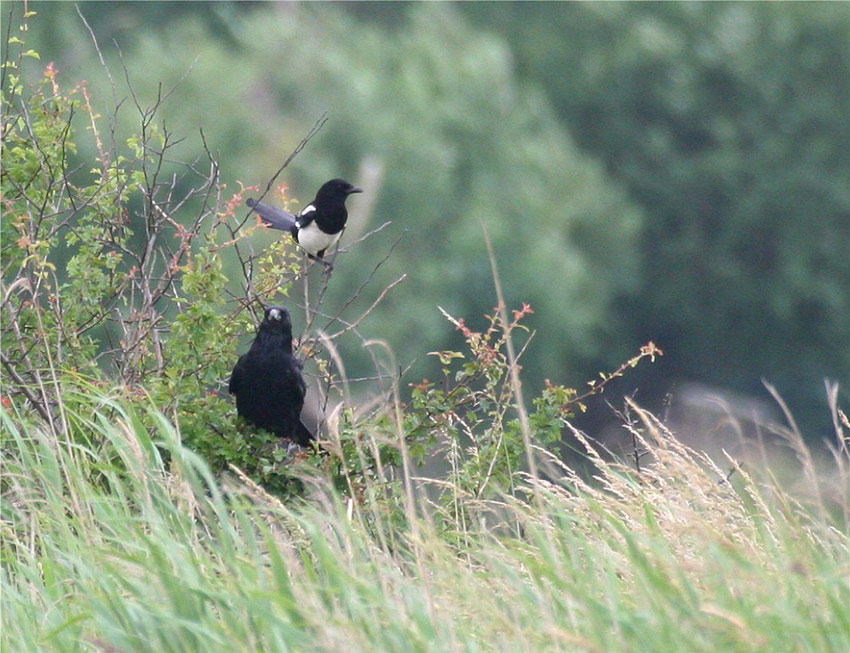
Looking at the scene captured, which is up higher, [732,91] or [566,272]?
[732,91]

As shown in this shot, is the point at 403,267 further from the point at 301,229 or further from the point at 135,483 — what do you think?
the point at 135,483

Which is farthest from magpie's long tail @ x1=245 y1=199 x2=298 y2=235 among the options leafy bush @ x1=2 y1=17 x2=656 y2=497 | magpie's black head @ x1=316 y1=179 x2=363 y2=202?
leafy bush @ x1=2 y1=17 x2=656 y2=497

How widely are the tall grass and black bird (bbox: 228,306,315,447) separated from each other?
1.24m

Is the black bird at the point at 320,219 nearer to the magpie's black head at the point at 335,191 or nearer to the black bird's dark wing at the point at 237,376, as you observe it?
the magpie's black head at the point at 335,191

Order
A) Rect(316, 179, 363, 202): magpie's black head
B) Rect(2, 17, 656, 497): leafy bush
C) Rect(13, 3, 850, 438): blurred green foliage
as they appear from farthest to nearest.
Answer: Rect(13, 3, 850, 438): blurred green foliage, Rect(316, 179, 363, 202): magpie's black head, Rect(2, 17, 656, 497): leafy bush

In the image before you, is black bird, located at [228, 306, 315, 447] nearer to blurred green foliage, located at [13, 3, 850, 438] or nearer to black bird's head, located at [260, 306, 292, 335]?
black bird's head, located at [260, 306, 292, 335]

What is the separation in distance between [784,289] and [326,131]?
895 centimetres

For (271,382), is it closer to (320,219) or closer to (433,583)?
(433,583)

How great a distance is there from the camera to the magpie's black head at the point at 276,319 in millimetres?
5008

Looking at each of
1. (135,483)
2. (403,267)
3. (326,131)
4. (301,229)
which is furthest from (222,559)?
(326,131)

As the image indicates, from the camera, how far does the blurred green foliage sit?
24188 millimetres

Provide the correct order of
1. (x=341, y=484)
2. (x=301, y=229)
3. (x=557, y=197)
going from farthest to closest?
(x=557, y=197)
(x=301, y=229)
(x=341, y=484)

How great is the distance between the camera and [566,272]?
2438 centimetres

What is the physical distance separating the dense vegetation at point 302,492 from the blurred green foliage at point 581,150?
1775cm
